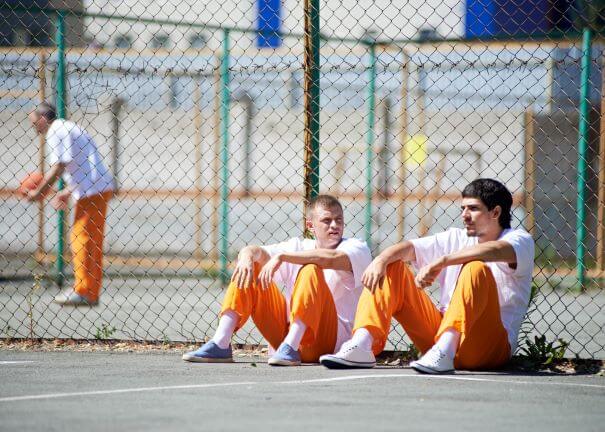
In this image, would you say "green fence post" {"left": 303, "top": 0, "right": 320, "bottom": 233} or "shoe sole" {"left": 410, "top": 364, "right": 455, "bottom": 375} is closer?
"shoe sole" {"left": 410, "top": 364, "right": 455, "bottom": 375}

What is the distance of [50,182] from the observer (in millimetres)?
10062

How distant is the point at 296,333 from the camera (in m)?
6.37

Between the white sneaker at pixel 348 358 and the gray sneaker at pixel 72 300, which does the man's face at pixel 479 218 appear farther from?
the gray sneaker at pixel 72 300

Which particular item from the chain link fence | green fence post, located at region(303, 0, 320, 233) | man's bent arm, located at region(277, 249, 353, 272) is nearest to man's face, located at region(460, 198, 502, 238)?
man's bent arm, located at region(277, 249, 353, 272)

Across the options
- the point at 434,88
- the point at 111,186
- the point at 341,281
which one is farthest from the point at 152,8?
A: the point at 341,281

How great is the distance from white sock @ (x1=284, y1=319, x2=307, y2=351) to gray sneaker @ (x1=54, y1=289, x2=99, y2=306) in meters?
3.84

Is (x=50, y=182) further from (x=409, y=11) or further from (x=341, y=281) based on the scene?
(x=409, y=11)

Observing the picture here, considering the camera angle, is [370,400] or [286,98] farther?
[286,98]

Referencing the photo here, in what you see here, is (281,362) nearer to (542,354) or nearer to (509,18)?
(542,354)

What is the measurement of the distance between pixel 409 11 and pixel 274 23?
4.75 metres

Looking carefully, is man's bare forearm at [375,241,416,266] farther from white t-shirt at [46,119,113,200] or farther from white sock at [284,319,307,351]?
white t-shirt at [46,119,113,200]

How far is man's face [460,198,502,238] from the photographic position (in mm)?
6336

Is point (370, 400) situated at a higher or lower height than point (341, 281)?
lower

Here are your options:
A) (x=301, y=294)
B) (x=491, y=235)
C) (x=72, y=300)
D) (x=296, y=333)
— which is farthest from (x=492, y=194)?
(x=72, y=300)
